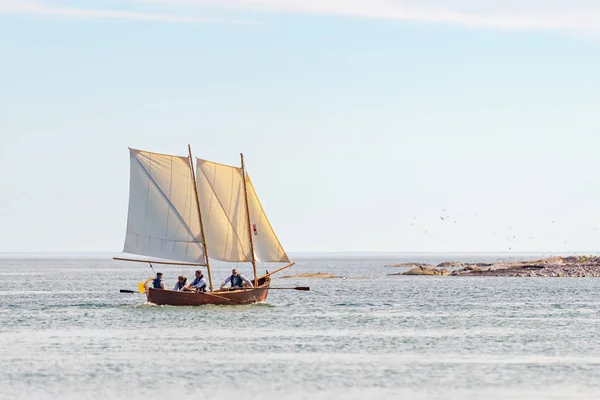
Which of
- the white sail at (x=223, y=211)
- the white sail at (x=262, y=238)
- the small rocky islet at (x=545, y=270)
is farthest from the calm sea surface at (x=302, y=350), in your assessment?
the small rocky islet at (x=545, y=270)

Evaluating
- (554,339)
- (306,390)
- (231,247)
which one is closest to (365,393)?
(306,390)

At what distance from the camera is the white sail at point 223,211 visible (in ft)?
237

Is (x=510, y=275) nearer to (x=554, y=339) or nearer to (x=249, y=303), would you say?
(x=249, y=303)

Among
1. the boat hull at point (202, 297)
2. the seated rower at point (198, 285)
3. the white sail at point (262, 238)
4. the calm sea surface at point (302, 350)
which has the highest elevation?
the white sail at point (262, 238)

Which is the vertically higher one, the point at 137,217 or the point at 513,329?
the point at 137,217

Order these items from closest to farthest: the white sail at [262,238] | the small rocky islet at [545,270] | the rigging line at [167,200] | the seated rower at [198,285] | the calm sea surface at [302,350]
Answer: the calm sea surface at [302,350] < the rigging line at [167,200] < the seated rower at [198,285] < the white sail at [262,238] < the small rocky islet at [545,270]

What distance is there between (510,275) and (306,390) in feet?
359

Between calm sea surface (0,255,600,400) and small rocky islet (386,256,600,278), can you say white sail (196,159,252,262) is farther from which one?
small rocky islet (386,256,600,278)

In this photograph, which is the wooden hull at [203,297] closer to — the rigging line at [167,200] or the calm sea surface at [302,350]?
the calm sea surface at [302,350]

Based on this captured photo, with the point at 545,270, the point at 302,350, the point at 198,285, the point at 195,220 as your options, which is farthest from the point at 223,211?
the point at 545,270

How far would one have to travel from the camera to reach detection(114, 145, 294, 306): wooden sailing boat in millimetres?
68875

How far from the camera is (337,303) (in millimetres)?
80125

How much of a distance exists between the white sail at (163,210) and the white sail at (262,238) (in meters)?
3.88

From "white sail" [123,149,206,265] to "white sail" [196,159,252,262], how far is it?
3.45 ft
